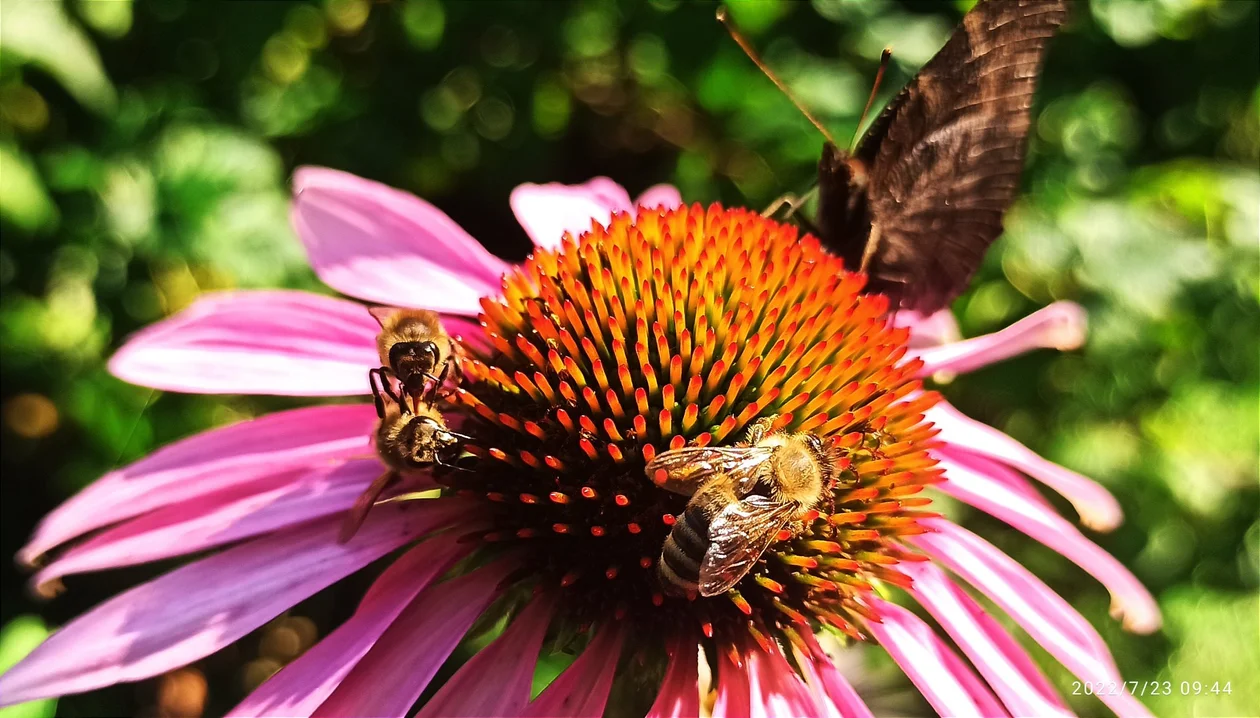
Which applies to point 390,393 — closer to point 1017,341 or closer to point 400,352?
point 400,352

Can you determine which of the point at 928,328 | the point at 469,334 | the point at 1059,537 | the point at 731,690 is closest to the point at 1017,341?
the point at 928,328

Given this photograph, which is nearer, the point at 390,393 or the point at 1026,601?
the point at 390,393

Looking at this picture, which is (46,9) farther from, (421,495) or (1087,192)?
(1087,192)

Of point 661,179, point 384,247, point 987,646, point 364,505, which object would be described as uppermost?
point 661,179

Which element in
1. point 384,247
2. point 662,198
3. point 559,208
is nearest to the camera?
point 384,247

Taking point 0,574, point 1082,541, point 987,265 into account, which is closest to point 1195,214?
point 987,265

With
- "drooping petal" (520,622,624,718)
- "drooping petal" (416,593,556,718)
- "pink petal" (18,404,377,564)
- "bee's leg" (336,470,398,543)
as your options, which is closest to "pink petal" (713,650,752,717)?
"drooping petal" (520,622,624,718)
